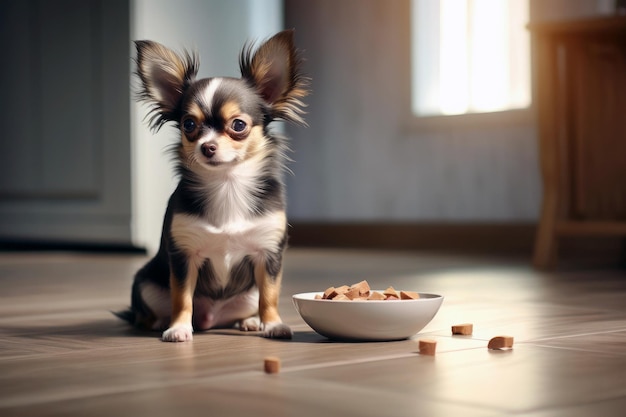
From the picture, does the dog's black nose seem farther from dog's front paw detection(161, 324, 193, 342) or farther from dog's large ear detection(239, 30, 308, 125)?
dog's front paw detection(161, 324, 193, 342)

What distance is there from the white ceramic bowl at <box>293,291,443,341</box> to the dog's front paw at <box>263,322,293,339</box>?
0.07m

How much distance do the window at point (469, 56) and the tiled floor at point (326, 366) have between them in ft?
8.21

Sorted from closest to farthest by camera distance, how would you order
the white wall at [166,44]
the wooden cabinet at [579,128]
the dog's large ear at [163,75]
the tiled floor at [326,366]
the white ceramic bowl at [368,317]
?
1. the tiled floor at [326,366]
2. the white ceramic bowl at [368,317]
3. the dog's large ear at [163,75]
4. the wooden cabinet at [579,128]
5. the white wall at [166,44]

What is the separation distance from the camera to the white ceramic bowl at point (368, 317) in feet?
5.61

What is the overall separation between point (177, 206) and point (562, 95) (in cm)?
229

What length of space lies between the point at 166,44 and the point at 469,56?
5.47 ft

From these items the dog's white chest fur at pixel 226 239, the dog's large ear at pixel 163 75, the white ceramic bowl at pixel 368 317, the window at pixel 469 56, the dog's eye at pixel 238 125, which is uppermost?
the window at pixel 469 56

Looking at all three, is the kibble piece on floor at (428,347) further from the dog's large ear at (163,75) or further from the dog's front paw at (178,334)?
the dog's large ear at (163,75)

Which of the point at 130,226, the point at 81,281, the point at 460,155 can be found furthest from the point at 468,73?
the point at 81,281

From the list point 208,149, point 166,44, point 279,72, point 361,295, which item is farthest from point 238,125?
point 166,44

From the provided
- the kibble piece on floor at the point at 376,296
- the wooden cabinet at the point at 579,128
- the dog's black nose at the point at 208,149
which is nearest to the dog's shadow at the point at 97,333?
the kibble piece on floor at the point at 376,296

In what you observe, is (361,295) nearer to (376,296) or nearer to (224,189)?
(376,296)

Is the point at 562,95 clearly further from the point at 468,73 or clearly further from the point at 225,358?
the point at 225,358

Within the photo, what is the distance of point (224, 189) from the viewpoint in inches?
73.4
